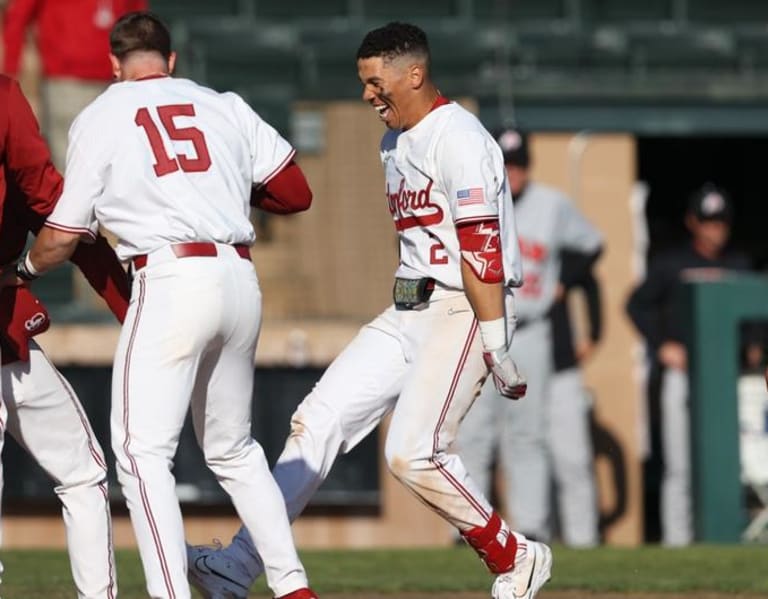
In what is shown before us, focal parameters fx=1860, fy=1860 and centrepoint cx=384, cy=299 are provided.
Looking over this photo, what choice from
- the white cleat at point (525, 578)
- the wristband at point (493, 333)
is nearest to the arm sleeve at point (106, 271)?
the wristband at point (493, 333)

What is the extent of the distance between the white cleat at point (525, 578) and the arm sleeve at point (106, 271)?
1.47 metres

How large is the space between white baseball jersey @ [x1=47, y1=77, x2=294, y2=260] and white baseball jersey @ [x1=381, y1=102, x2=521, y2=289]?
600mm

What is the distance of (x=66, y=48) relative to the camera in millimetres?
12086

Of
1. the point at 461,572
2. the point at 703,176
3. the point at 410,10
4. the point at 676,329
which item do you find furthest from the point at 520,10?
the point at 461,572

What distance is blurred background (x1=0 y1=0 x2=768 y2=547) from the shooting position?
1004cm

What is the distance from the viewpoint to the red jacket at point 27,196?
5359 mm

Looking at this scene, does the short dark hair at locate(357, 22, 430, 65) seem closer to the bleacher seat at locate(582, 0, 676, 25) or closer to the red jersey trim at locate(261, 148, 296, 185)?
the red jersey trim at locate(261, 148, 296, 185)

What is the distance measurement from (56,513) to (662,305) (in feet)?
11.6

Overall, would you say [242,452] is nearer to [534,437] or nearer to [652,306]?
[534,437]

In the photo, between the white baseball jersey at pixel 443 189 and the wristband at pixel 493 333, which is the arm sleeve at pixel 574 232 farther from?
the wristband at pixel 493 333

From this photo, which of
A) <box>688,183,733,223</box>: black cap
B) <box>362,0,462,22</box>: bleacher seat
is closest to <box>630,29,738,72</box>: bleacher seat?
<box>362,0,462,22</box>: bleacher seat

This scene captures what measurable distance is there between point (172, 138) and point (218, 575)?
54.1 inches

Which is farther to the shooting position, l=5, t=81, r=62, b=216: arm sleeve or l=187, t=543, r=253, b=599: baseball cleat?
l=187, t=543, r=253, b=599: baseball cleat

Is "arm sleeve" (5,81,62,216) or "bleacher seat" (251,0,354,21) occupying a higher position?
"arm sleeve" (5,81,62,216)
